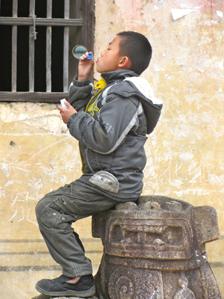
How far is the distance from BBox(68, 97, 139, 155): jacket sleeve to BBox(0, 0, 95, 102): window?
8.80 ft

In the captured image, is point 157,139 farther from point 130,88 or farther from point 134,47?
point 130,88

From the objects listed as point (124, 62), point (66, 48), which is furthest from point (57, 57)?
point (124, 62)

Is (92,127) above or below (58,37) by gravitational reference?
above

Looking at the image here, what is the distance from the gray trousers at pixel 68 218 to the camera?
364 centimetres

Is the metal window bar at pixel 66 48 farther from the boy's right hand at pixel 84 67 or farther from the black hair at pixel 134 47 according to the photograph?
the black hair at pixel 134 47

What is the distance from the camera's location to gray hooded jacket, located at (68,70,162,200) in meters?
3.56

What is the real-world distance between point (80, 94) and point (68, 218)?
2.26 ft

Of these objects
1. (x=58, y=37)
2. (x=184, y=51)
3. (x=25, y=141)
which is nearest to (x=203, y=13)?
(x=184, y=51)

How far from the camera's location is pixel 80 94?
155 inches

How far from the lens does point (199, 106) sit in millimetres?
6414

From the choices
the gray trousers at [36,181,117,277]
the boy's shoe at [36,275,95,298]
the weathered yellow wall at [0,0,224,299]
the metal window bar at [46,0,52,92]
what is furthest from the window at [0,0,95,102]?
the boy's shoe at [36,275,95,298]

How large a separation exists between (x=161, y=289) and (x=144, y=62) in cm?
120

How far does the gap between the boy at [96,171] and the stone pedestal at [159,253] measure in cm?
12

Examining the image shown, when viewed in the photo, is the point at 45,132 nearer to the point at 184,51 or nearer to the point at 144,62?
the point at 184,51
